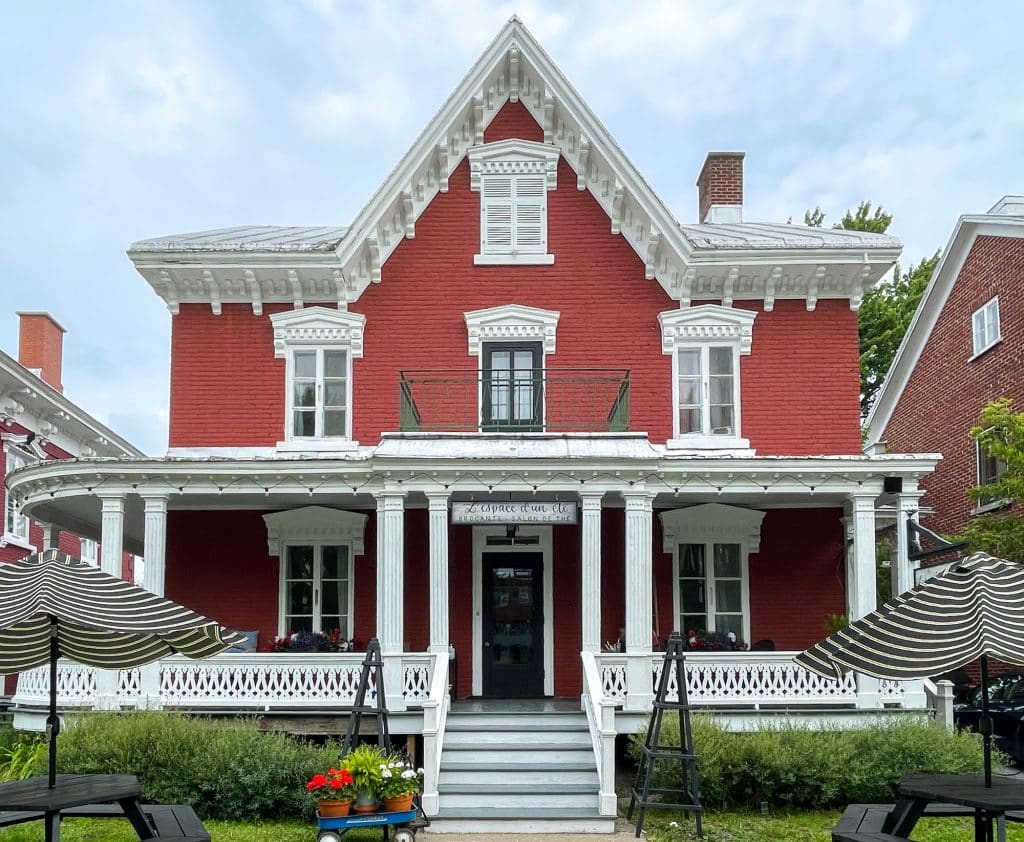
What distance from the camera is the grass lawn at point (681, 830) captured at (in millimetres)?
11828

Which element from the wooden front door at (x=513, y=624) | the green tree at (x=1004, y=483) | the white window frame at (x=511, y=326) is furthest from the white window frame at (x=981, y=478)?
the wooden front door at (x=513, y=624)

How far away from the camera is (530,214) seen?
19.0 metres

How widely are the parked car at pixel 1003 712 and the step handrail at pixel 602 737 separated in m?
5.27

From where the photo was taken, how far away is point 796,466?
15680 millimetres

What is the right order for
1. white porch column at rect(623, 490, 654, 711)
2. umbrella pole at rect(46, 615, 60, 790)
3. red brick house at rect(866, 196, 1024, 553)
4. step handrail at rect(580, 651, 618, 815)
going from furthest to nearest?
red brick house at rect(866, 196, 1024, 553), white porch column at rect(623, 490, 654, 711), step handrail at rect(580, 651, 618, 815), umbrella pole at rect(46, 615, 60, 790)

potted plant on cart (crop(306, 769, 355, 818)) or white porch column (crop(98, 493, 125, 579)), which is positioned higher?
white porch column (crop(98, 493, 125, 579))

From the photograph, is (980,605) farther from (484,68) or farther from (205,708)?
(484,68)

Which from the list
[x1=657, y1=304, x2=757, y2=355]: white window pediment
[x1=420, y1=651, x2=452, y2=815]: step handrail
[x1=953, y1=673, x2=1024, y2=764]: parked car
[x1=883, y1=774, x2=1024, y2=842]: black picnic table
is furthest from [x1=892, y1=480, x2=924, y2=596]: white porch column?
[x1=420, y1=651, x2=452, y2=815]: step handrail

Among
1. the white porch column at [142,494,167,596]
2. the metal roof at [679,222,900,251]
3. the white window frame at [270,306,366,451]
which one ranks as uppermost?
the metal roof at [679,222,900,251]

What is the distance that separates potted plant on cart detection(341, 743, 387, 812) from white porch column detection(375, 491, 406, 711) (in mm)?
3320

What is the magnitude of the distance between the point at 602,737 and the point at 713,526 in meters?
5.98

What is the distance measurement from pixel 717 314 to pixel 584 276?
2.23 metres

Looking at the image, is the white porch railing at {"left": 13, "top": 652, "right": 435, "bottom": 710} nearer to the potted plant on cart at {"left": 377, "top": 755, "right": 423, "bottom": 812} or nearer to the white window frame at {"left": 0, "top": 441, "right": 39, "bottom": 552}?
the potted plant on cart at {"left": 377, "top": 755, "right": 423, "bottom": 812}

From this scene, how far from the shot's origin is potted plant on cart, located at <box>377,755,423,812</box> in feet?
37.6
